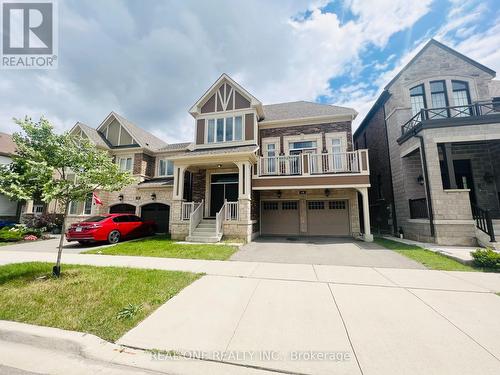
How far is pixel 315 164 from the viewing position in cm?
1196

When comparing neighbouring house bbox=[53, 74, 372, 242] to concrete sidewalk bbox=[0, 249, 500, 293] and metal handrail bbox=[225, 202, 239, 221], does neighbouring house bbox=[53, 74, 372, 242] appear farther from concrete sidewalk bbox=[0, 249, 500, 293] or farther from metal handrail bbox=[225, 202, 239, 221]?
concrete sidewalk bbox=[0, 249, 500, 293]

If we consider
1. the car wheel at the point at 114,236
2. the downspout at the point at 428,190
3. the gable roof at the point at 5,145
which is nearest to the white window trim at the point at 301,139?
the downspout at the point at 428,190

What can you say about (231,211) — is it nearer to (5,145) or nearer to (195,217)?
(195,217)

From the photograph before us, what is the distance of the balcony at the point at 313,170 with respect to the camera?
1130 centimetres

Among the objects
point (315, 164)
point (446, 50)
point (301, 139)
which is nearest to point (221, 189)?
point (315, 164)

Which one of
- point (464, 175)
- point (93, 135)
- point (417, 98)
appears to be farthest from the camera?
point (93, 135)

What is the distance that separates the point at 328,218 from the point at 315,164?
3793 millimetres

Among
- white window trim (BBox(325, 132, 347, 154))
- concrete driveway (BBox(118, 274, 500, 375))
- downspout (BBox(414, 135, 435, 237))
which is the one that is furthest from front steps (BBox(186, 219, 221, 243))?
downspout (BBox(414, 135, 435, 237))

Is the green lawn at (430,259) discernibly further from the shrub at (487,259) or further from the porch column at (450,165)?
the porch column at (450,165)

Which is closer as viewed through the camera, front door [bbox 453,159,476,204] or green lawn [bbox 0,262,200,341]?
green lawn [bbox 0,262,200,341]

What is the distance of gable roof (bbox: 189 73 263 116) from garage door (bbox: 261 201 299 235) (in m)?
6.47

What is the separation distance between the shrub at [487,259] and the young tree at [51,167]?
10740 mm

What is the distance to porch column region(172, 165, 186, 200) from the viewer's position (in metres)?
11.9

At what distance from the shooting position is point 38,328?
3.13 metres
